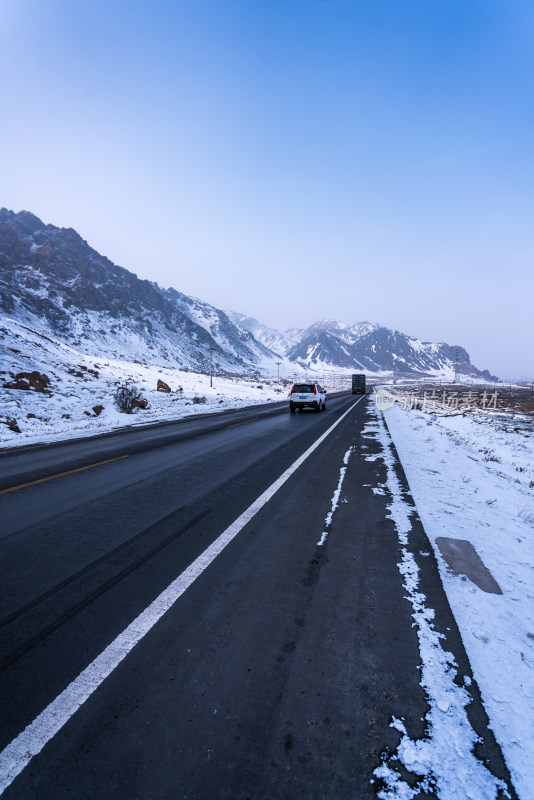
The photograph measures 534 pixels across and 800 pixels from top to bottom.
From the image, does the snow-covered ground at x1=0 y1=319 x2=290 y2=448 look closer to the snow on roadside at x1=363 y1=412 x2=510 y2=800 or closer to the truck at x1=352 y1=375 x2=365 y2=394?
the snow on roadside at x1=363 y1=412 x2=510 y2=800

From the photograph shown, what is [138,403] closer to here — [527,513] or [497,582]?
[527,513]

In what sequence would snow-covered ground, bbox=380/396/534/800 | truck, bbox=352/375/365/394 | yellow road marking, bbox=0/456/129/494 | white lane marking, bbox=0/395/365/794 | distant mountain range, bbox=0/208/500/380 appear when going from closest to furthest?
white lane marking, bbox=0/395/365/794 → snow-covered ground, bbox=380/396/534/800 → yellow road marking, bbox=0/456/129/494 → truck, bbox=352/375/365/394 → distant mountain range, bbox=0/208/500/380

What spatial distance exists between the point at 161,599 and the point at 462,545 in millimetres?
3027

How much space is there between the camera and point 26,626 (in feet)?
8.21

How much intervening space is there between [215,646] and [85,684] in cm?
74

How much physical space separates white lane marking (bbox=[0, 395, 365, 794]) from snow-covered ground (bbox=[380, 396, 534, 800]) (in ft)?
6.70

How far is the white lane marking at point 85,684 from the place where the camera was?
5.29 feet

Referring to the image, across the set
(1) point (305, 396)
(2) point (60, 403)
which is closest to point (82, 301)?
(2) point (60, 403)

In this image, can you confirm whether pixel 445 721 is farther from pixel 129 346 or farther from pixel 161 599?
pixel 129 346

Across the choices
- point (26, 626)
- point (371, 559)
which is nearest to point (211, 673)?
point (26, 626)

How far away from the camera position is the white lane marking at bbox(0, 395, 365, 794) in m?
1.61

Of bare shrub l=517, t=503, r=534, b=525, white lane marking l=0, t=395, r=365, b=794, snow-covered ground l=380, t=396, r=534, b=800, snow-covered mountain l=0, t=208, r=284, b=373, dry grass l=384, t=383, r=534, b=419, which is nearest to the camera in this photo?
white lane marking l=0, t=395, r=365, b=794

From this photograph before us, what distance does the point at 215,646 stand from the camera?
7.58ft

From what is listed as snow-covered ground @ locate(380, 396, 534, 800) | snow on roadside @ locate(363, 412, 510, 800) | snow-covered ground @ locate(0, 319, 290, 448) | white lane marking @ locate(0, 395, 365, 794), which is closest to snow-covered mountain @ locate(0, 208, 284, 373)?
snow-covered ground @ locate(0, 319, 290, 448)
